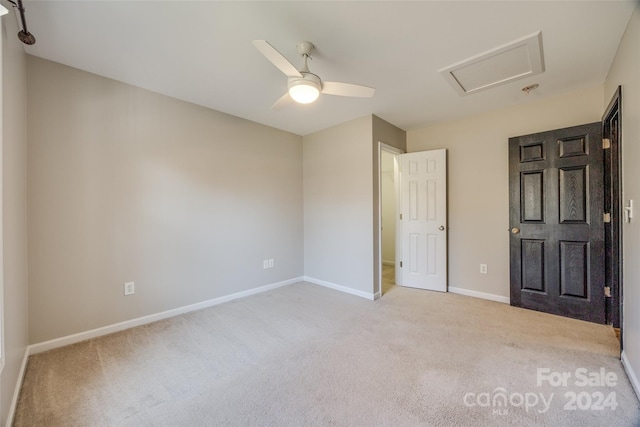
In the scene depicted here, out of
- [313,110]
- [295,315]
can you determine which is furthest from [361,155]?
[295,315]

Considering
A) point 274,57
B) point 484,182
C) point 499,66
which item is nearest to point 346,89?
point 274,57

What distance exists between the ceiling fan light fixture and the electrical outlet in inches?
93.4

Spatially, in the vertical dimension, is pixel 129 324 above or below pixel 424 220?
below

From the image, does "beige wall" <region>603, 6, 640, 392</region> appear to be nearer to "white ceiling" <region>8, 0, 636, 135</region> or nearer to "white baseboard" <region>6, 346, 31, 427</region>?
"white ceiling" <region>8, 0, 636, 135</region>

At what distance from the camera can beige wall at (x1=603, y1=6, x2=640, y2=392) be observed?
5.50 feet

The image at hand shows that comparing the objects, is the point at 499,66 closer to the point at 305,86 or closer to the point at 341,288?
the point at 305,86

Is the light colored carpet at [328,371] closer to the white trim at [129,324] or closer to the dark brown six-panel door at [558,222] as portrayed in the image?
the white trim at [129,324]

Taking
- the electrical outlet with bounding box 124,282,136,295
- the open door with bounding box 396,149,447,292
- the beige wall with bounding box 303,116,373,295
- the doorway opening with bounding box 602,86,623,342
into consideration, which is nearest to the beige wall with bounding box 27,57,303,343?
the electrical outlet with bounding box 124,282,136,295

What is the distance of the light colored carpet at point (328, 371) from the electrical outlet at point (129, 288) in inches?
14.7

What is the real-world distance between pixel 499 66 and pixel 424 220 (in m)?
2.03

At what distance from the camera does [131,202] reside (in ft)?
8.71

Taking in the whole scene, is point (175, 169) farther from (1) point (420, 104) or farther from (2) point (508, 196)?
(2) point (508, 196)

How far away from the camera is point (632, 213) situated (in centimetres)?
177

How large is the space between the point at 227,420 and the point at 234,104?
9.69ft
